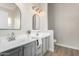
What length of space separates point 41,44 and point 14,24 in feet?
2.47

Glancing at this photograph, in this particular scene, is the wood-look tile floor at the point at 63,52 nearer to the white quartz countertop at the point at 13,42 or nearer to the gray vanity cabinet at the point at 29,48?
the gray vanity cabinet at the point at 29,48

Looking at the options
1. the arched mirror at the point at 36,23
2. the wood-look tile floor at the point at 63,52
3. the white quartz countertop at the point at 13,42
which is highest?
the arched mirror at the point at 36,23

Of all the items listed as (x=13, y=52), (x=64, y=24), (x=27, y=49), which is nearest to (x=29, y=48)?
(x=27, y=49)

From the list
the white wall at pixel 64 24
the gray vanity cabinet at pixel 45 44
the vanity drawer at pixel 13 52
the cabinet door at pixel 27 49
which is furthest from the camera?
the gray vanity cabinet at pixel 45 44

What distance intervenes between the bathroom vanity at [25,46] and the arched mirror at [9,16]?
0.89 ft

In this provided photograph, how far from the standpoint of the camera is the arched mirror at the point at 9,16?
1.78m

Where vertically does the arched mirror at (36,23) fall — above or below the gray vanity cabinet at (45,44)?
above

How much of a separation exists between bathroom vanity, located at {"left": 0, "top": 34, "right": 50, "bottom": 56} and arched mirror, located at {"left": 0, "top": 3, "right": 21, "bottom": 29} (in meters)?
0.27

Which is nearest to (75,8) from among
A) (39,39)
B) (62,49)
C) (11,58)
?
(62,49)

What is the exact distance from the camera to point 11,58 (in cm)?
142

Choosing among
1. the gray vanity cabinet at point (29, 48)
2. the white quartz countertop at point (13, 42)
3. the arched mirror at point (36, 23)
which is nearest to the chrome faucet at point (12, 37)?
the white quartz countertop at point (13, 42)

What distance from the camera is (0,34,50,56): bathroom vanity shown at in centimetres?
141

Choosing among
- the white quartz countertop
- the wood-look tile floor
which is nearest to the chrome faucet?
the white quartz countertop

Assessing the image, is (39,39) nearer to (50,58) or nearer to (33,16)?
(33,16)
